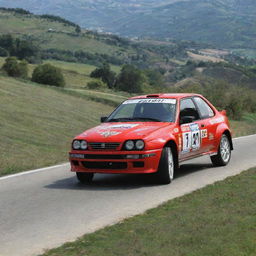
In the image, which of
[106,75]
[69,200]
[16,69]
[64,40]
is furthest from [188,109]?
[64,40]

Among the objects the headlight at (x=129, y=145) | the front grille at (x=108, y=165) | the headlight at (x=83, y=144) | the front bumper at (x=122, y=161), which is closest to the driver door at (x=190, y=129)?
the front bumper at (x=122, y=161)

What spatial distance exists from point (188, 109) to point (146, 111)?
1001 mm

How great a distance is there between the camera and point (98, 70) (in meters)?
109

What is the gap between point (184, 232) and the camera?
21.9ft

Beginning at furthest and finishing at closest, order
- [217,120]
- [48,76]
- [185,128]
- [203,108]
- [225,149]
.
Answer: [48,76] < [225,149] < [217,120] < [203,108] < [185,128]

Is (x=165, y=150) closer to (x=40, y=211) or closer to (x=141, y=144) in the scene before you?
(x=141, y=144)

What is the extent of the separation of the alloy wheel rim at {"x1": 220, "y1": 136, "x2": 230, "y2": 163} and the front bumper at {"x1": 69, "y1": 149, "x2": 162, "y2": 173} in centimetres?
309

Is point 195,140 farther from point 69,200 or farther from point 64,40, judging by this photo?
point 64,40

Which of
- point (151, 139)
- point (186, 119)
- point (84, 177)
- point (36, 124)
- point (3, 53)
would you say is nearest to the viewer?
point (151, 139)

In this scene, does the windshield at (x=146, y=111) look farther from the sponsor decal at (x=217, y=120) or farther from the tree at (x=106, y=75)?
the tree at (x=106, y=75)

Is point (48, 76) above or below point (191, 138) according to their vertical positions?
below

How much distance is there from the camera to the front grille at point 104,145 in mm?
10508

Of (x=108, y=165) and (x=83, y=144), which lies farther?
(x=83, y=144)

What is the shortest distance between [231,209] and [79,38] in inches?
7321
